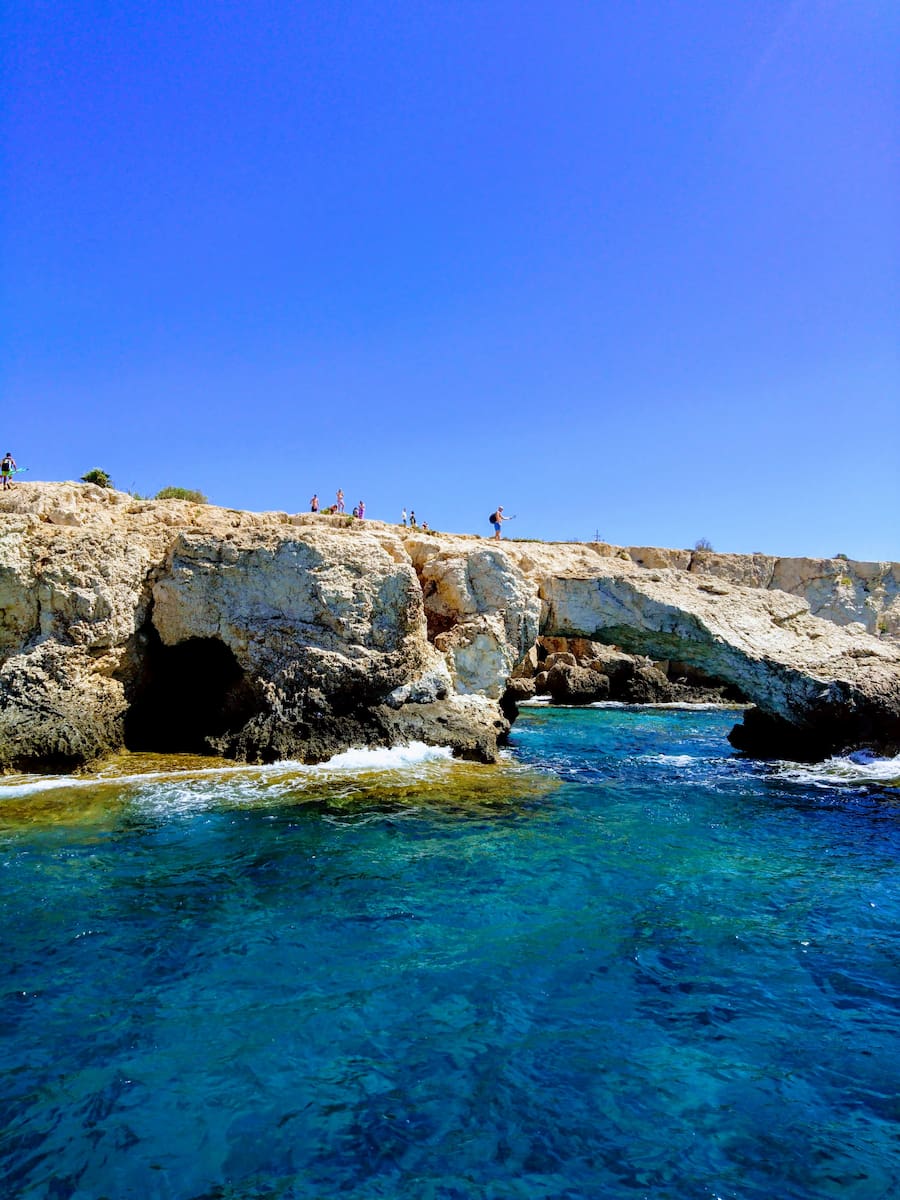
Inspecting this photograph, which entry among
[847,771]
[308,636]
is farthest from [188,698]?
[847,771]

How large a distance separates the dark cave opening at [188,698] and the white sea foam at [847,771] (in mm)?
11242

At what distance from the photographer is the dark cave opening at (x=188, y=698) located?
15328mm

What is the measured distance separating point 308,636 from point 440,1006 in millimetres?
9877

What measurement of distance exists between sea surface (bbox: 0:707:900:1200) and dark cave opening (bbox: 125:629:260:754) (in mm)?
4714

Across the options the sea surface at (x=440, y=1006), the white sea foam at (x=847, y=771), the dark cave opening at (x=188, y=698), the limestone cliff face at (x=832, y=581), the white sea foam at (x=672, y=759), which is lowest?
the sea surface at (x=440, y=1006)

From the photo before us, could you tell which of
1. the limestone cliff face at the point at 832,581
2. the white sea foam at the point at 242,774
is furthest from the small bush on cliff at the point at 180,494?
the limestone cliff face at the point at 832,581

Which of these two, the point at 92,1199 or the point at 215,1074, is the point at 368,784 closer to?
the point at 215,1074

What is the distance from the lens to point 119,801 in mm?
11133

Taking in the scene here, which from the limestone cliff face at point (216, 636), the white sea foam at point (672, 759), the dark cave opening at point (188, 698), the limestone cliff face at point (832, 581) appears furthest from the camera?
the limestone cliff face at point (832, 581)

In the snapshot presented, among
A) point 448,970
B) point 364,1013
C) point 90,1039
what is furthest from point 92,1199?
point 448,970

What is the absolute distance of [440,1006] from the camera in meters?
5.63

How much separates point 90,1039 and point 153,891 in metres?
2.57

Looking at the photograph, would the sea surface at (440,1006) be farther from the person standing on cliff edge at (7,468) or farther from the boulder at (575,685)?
the boulder at (575,685)

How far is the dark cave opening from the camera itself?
1533 centimetres
